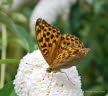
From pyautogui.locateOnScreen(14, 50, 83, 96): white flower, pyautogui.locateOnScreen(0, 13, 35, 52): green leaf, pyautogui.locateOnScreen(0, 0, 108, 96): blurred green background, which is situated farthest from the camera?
pyautogui.locateOnScreen(0, 0, 108, 96): blurred green background

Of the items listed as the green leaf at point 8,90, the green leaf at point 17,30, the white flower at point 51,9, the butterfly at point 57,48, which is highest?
the white flower at point 51,9

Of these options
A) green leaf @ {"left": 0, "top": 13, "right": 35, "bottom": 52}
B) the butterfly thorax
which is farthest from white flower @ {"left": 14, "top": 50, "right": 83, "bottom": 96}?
green leaf @ {"left": 0, "top": 13, "right": 35, "bottom": 52}

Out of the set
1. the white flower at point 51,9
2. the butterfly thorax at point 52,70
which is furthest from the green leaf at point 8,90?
the white flower at point 51,9

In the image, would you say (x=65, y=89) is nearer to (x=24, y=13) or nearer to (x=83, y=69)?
(x=83, y=69)

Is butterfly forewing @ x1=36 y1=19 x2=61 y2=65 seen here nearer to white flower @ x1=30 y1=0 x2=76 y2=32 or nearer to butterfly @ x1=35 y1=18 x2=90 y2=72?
butterfly @ x1=35 y1=18 x2=90 y2=72

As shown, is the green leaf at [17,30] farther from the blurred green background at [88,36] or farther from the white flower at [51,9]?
the white flower at [51,9]

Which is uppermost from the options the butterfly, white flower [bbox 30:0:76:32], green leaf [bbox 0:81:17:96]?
white flower [bbox 30:0:76:32]

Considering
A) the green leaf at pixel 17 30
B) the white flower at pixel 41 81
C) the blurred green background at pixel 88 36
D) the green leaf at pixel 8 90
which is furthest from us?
the blurred green background at pixel 88 36

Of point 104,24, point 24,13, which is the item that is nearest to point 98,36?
point 104,24
